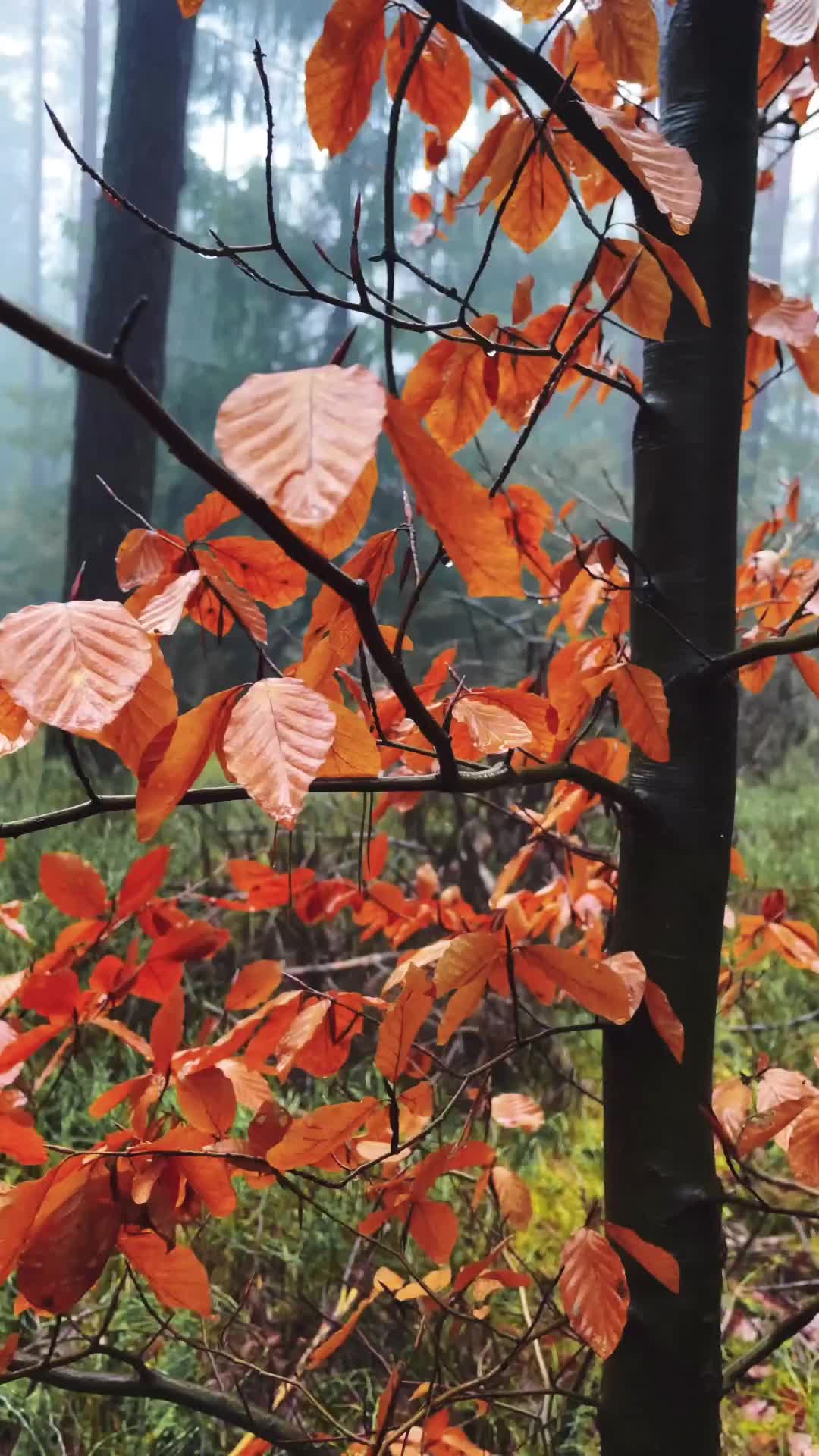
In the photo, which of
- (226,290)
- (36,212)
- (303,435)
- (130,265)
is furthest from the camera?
(36,212)

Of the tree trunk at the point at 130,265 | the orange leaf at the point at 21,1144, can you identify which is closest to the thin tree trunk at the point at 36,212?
the tree trunk at the point at 130,265

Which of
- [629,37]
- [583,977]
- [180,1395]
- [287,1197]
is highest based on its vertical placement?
[629,37]

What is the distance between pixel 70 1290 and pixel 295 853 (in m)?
1.49

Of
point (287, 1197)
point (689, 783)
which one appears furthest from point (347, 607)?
point (287, 1197)

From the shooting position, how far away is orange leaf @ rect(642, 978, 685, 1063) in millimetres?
489

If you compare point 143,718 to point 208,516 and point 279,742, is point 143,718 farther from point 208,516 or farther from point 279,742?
point 208,516

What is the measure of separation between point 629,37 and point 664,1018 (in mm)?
507

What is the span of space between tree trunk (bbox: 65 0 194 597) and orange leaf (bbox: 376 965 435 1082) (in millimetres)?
2875

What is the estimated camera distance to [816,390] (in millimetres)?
634

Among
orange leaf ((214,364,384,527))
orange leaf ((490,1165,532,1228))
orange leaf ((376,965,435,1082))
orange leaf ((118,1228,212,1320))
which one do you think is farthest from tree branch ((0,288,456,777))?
orange leaf ((490,1165,532,1228))

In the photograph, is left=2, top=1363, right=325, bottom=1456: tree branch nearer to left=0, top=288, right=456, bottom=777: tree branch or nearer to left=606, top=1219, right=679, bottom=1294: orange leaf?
left=606, top=1219, right=679, bottom=1294: orange leaf

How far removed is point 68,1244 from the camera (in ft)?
1.22

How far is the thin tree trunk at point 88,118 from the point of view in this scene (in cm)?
799

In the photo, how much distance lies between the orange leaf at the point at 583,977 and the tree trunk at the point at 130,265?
114 inches
